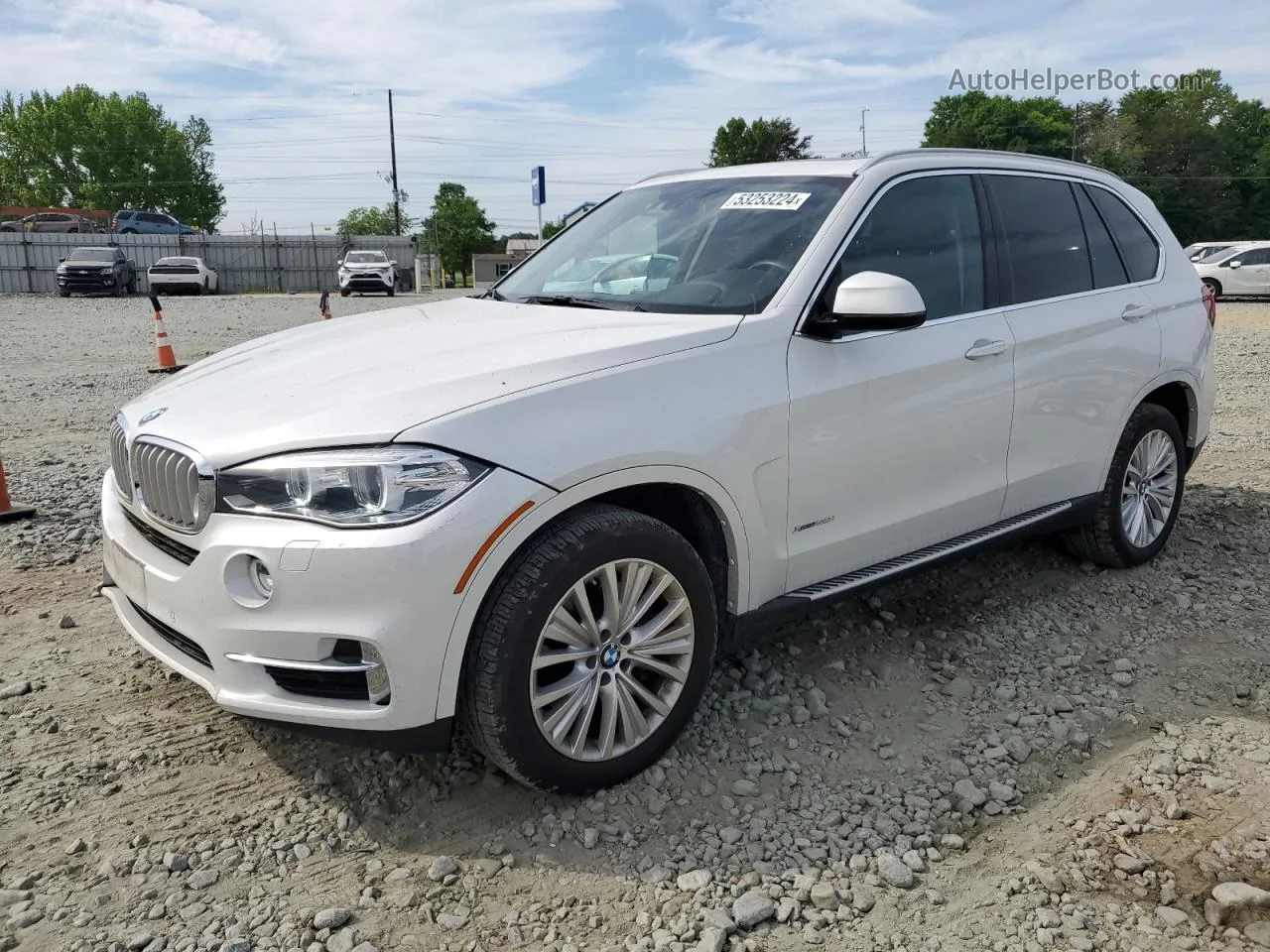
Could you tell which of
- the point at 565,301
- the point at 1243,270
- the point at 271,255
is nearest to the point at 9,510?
the point at 565,301

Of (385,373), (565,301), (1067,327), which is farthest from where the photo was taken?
(1067,327)

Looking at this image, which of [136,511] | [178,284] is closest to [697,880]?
[136,511]

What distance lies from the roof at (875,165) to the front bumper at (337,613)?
189 centimetres

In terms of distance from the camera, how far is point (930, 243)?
3.79 meters

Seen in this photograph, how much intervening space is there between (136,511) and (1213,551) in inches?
191

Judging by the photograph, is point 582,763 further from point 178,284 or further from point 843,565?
point 178,284

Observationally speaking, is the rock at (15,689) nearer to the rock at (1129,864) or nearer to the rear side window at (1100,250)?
the rock at (1129,864)

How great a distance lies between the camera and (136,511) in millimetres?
3020

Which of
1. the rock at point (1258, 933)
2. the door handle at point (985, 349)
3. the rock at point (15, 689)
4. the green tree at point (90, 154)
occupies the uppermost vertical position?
the green tree at point (90, 154)

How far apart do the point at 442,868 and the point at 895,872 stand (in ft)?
3.85

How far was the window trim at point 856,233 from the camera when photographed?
3.27 metres

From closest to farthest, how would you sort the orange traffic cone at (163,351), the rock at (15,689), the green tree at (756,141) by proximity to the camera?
the rock at (15,689) < the orange traffic cone at (163,351) < the green tree at (756,141)

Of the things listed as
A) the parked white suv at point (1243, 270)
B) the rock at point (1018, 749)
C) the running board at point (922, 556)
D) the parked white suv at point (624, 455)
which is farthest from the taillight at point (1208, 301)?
the parked white suv at point (1243, 270)

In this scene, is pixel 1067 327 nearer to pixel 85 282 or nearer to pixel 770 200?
pixel 770 200
